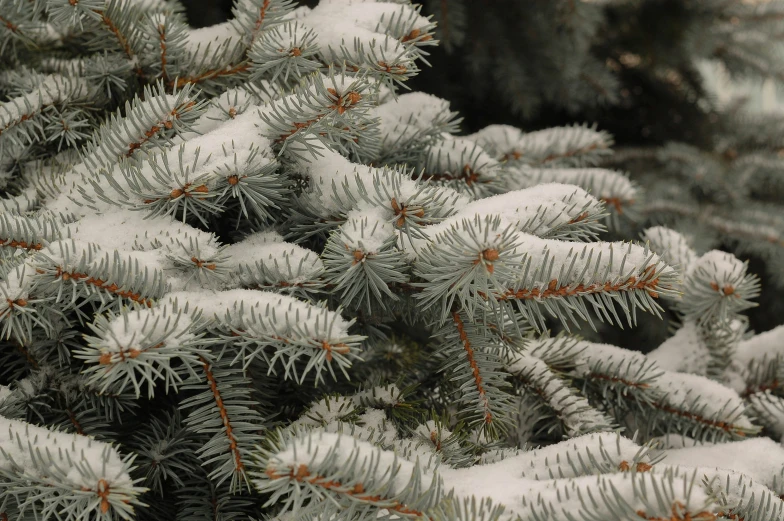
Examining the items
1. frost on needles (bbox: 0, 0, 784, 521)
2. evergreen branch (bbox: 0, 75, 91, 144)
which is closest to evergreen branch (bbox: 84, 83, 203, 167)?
frost on needles (bbox: 0, 0, 784, 521)

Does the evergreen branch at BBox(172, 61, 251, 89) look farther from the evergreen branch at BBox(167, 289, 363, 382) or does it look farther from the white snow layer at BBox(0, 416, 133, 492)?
the white snow layer at BBox(0, 416, 133, 492)

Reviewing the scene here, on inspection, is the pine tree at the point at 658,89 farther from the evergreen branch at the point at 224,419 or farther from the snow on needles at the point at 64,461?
the snow on needles at the point at 64,461

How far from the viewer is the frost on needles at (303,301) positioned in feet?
1.62

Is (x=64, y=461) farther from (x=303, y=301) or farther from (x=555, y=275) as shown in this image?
(x=555, y=275)

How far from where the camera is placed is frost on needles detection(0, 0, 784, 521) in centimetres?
49

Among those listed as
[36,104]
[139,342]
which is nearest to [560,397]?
[139,342]

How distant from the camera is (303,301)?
561 millimetres

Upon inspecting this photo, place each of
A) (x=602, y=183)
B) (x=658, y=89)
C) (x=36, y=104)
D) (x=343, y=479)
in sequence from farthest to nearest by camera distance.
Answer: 1. (x=658, y=89)
2. (x=602, y=183)
3. (x=36, y=104)
4. (x=343, y=479)

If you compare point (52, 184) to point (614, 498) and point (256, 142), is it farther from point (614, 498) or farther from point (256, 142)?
point (614, 498)

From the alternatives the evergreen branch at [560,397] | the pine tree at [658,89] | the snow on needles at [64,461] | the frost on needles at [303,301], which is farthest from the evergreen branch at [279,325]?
the pine tree at [658,89]

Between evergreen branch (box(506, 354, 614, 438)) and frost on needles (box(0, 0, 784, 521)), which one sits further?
evergreen branch (box(506, 354, 614, 438))

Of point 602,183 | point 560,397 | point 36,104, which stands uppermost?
point 36,104

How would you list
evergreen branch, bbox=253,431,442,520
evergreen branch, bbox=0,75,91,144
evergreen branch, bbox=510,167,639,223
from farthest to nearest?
1. evergreen branch, bbox=510,167,639,223
2. evergreen branch, bbox=0,75,91,144
3. evergreen branch, bbox=253,431,442,520

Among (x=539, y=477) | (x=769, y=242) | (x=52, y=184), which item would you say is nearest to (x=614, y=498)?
(x=539, y=477)
